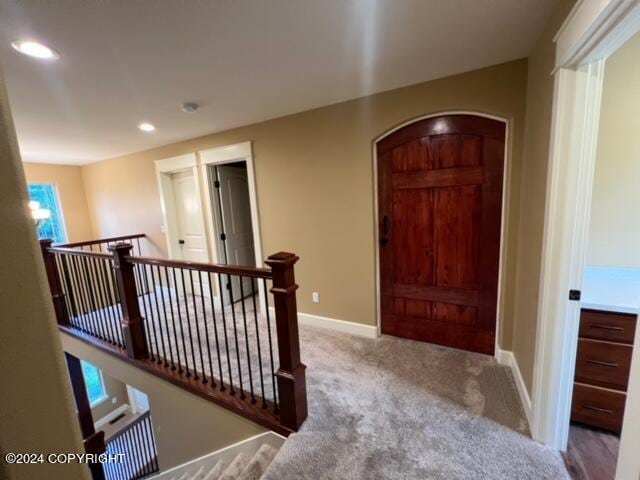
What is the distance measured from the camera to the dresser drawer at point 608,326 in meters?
1.46

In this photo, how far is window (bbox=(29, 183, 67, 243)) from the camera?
15.0ft

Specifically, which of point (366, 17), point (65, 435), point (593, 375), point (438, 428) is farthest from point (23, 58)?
point (593, 375)

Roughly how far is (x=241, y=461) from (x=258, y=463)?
22cm

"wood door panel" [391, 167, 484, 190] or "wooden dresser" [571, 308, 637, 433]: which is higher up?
"wood door panel" [391, 167, 484, 190]

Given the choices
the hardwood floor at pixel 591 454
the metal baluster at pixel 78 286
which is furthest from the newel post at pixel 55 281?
the hardwood floor at pixel 591 454

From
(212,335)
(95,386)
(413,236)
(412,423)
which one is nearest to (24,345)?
(412,423)

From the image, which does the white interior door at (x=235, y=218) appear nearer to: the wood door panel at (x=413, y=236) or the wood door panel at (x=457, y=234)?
the wood door panel at (x=413, y=236)

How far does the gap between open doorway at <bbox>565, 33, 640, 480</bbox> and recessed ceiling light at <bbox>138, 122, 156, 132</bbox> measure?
3654mm

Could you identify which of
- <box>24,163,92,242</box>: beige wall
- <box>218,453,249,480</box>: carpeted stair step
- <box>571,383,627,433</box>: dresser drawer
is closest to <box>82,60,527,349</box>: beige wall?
<box>571,383,627,433</box>: dresser drawer

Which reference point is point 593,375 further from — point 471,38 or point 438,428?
point 471,38

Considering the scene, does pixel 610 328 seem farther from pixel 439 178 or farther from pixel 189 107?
pixel 189 107

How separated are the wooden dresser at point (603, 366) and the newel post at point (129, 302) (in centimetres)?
307

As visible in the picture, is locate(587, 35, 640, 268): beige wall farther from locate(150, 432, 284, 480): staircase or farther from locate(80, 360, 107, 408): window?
locate(80, 360, 107, 408): window

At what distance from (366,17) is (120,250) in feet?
7.66
